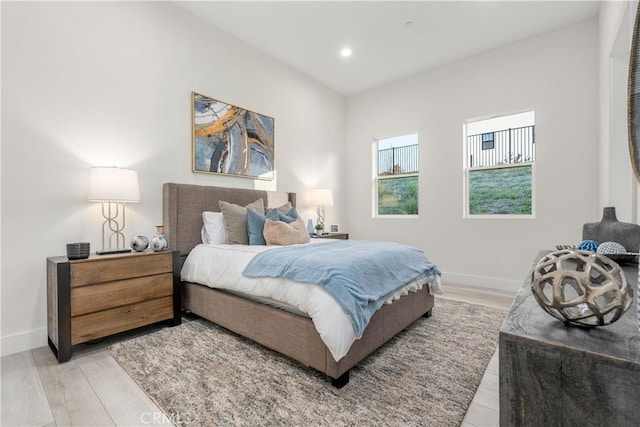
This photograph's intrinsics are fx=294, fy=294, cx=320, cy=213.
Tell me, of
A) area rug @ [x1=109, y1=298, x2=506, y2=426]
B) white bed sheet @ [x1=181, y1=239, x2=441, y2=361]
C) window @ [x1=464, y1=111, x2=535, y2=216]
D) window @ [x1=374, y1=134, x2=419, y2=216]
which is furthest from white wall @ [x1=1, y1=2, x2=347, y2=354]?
window @ [x1=464, y1=111, x2=535, y2=216]

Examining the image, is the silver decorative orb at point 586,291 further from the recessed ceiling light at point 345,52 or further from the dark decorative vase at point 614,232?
the recessed ceiling light at point 345,52

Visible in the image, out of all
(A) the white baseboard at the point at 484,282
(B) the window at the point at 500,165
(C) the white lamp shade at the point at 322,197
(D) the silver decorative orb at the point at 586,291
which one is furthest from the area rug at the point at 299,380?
(C) the white lamp shade at the point at 322,197

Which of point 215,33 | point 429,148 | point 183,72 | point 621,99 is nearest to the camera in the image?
point 621,99

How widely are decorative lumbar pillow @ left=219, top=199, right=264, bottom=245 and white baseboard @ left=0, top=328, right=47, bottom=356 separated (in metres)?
1.57

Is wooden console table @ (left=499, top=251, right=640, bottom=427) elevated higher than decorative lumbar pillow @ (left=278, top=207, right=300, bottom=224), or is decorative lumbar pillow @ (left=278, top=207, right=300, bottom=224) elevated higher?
decorative lumbar pillow @ (left=278, top=207, right=300, bottom=224)

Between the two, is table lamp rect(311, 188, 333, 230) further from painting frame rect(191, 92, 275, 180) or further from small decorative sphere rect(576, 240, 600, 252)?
small decorative sphere rect(576, 240, 600, 252)

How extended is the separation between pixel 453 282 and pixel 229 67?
4.11 meters

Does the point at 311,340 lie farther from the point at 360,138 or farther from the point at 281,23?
the point at 360,138

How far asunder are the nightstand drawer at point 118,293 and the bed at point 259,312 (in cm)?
29

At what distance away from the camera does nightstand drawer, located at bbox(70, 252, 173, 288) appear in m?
2.08

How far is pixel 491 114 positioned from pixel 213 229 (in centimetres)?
378

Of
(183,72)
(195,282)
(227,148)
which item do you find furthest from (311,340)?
(183,72)

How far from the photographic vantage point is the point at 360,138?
206 inches

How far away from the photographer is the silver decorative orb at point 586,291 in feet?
2.06
